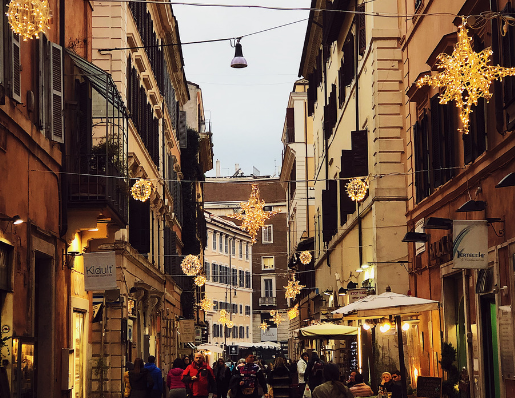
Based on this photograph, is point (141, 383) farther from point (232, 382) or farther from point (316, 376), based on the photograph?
point (316, 376)

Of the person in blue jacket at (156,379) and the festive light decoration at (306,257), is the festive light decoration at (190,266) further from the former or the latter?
the person in blue jacket at (156,379)

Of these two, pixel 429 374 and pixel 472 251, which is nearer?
pixel 472 251

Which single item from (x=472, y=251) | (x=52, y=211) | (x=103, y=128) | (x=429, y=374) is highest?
(x=103, y=128)

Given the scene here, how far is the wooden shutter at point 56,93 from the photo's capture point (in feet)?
48.2

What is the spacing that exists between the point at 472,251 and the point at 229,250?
239ft

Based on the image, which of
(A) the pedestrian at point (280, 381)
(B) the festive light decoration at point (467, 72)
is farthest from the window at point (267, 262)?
(B) the festive light decoration at point (467, 72)

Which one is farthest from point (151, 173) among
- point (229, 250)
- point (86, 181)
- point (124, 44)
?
point (229, 250)

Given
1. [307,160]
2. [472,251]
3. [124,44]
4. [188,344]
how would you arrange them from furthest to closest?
[307,160]
[188,344]
[124,44]
[472,251]

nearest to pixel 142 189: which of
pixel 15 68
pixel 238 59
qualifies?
pixel 238 59

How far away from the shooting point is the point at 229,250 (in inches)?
3386

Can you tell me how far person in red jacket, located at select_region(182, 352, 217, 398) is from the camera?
63.9ft

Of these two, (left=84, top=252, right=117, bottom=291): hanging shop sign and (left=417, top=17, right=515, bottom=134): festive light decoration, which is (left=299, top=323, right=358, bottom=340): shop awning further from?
(left=417, top=17, right=515, bottom=134): festive light decoration

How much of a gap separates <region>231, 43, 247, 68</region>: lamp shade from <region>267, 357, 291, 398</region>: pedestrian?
661 centimetres

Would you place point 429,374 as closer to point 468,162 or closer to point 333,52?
point 468,162
